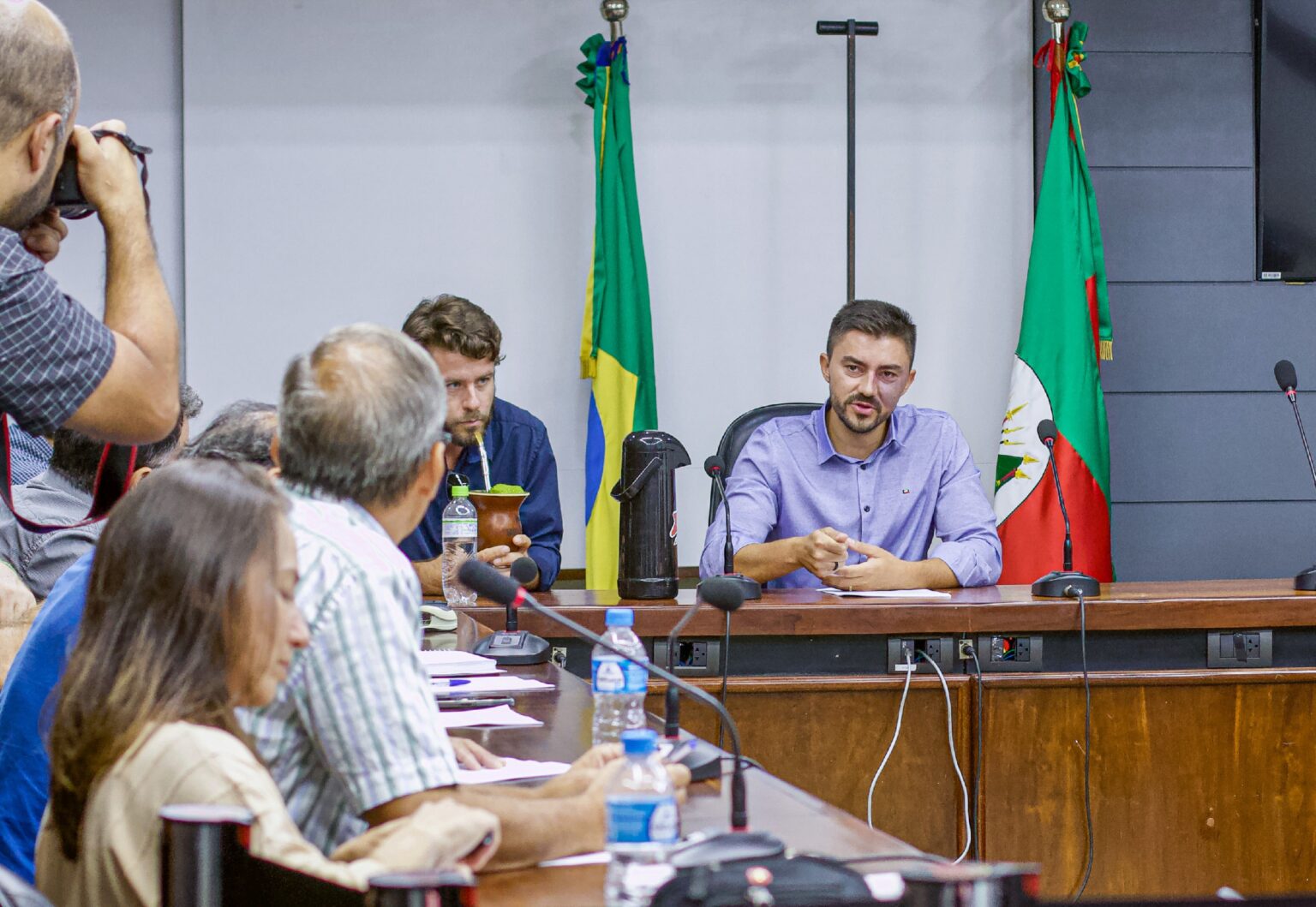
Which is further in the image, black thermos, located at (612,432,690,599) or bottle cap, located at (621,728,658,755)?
black thermos, located at (612,432,690,599)

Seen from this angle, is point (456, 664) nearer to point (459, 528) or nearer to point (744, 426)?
point (459, 528)

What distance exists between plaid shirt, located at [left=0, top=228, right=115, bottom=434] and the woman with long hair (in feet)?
1.06

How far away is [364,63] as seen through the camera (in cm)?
458

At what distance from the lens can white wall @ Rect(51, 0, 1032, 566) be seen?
4531 mm

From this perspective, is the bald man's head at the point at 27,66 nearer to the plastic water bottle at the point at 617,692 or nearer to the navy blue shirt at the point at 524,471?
the plastic water bottle at the point at 617,692

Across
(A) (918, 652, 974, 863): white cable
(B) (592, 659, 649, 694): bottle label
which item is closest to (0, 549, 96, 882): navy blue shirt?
(B) (592, 659, 649, 694): bottle label

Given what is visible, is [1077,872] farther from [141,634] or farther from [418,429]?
[141,634]

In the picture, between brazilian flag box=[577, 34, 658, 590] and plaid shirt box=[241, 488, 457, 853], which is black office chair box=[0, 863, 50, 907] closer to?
plaid shirt box=[241, 488, 457, 853]

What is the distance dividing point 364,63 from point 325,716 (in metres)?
3.75

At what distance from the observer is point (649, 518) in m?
3.11

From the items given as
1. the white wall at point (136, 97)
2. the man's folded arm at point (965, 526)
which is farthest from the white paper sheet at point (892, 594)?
the white wall at point (136, 97)

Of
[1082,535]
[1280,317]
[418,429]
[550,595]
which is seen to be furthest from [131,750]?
[1280,317]

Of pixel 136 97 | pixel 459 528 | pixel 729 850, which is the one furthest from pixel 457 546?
pixel 136 97

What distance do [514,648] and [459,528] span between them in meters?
0.64
